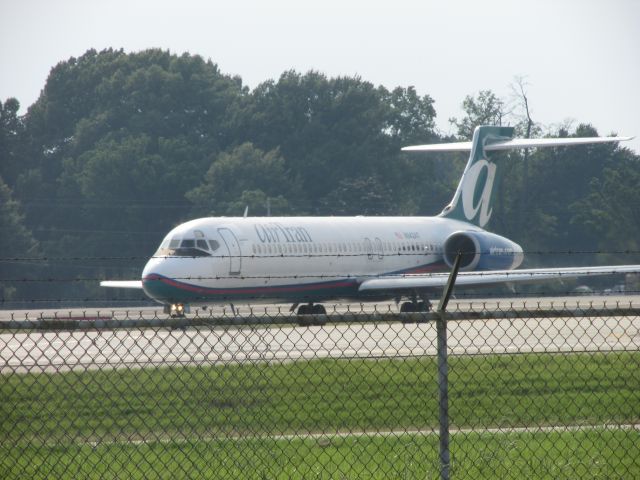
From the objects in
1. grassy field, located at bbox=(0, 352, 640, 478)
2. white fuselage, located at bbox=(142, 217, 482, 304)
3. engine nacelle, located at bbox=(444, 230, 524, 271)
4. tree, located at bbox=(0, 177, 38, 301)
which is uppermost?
grassy field, located at bbox=(0, 352, 640, 478)

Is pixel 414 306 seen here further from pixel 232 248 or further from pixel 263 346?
pixel 263 346

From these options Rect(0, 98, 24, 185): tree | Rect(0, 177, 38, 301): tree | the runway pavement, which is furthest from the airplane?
Rect(0, 98, 24, 185): tree

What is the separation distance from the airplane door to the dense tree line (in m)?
36.0

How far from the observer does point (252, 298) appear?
29938 millimetres

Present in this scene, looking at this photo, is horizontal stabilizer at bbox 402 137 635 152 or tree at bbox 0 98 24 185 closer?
horizontal stabilizer at bbox 402 137 635 152

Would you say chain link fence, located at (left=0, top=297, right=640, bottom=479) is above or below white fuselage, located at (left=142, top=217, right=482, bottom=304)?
above

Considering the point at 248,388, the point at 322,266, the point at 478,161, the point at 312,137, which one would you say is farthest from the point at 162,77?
the point at 248,388

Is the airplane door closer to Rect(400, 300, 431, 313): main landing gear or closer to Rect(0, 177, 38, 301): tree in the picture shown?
Rect(400, 300, 431, 313): main landing gear

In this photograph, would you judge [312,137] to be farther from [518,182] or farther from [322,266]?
[322,266]

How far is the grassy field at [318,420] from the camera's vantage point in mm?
10320

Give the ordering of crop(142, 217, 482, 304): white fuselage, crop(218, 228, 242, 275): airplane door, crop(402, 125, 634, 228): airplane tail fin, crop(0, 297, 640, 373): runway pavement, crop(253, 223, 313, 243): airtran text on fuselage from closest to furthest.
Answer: crop(0, 297, 640, 373): runway pavement → crop(142, 217, 482, 304): white fuselage → crop(218, 228, 242, 275): airplane door → crop(253, 223, 313, 243): airtran text on fuselage → crop(402, 125, 634, 228): airplane tail fin

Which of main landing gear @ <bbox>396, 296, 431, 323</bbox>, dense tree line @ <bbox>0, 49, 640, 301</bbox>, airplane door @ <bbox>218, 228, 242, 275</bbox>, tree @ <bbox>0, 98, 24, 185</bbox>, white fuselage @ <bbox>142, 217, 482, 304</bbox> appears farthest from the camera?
tree @ <bbox>0, 98, 24, 185</bbox>

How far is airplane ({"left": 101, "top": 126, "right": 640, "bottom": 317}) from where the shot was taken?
29188mm

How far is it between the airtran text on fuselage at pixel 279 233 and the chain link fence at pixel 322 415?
14410mm
